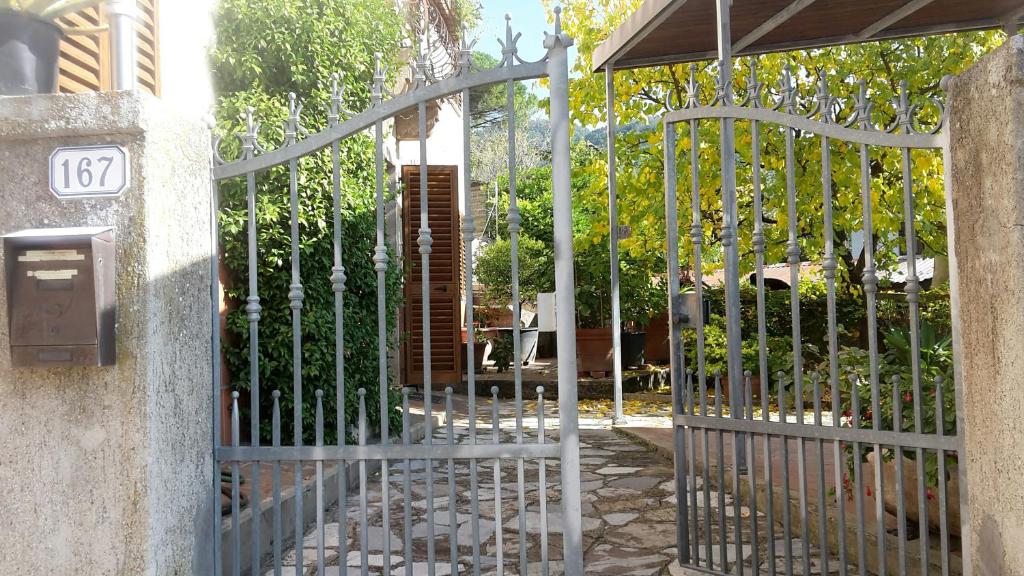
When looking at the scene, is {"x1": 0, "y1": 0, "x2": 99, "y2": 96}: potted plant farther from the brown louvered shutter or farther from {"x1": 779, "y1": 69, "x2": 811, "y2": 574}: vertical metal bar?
{"x1": 779, "y1": 69, "x2": 811, "y2": 574}: vertical metal bar

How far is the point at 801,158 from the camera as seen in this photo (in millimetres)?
8828

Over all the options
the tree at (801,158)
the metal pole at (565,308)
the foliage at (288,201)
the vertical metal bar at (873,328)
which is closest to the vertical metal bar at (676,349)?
the vertical metal bar at (873,328)

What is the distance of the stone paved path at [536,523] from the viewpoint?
4.14 metres

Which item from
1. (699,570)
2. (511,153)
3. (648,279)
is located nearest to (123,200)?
(511,153)

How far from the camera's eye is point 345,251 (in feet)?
22.0

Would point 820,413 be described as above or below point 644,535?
above

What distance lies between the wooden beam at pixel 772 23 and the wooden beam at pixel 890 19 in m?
0.71

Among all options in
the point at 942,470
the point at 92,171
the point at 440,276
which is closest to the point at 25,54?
the point at 92,171

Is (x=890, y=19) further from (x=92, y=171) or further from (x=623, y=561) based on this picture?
(x=92, y=171)

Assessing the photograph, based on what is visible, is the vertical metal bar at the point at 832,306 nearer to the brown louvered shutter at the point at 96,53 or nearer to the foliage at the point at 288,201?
the brown louvered shutter at the point at 96,53

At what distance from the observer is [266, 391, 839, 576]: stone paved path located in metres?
4.14

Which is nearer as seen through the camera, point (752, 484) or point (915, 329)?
point (915, 329)

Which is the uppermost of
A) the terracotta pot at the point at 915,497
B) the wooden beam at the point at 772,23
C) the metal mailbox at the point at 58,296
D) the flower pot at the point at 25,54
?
the wooden beam at the point at 772,23

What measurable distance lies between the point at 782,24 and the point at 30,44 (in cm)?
470
